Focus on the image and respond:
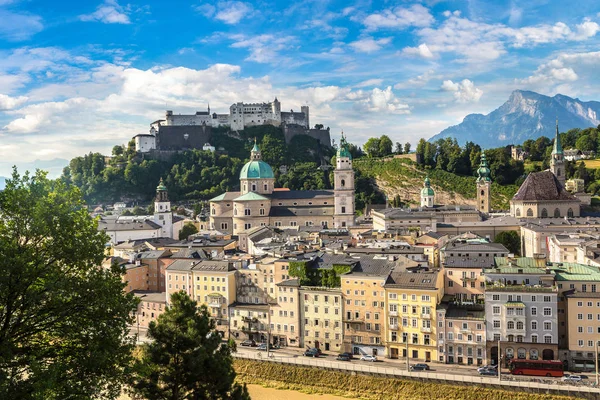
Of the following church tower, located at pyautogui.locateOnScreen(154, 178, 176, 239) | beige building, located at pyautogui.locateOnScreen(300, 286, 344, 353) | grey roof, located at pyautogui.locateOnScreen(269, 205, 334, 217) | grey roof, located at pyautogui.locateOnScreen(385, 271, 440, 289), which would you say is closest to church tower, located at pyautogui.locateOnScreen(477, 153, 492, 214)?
grey roof, located at pyautogui.locateOnScreen(269, 205, 334, 217)

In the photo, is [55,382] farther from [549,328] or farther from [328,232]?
[328,232]

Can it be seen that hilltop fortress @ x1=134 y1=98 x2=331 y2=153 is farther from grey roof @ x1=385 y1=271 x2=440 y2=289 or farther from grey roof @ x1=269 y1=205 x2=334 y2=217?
grey roof @ x1=385 y1=271 x2=440 y2=289

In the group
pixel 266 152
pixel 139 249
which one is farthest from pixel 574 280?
pixel 266 152

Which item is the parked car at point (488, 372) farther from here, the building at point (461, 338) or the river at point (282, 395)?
the river at point (282, 395)

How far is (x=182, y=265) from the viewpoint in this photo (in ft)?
149

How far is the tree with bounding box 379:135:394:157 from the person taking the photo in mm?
111688

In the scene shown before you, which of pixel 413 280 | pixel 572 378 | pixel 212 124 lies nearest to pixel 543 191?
pixel 413 280

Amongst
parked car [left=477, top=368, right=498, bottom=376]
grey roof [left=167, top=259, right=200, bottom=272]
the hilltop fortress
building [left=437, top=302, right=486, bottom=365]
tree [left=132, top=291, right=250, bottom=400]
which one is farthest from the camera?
the hilltop fortress

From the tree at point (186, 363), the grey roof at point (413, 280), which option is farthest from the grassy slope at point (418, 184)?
the tree at point (186, 363)

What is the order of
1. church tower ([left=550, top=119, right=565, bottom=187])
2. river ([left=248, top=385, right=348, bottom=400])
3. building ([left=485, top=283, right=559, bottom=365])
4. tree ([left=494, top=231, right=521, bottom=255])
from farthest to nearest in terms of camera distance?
church tower ([left=550, top=119, right=565, bottom=187])
tree ([left=494, top=231, right=521, bottom=255])
building ([left=485, top=283, right=559, bottom=365])
river ([left=248, top=385, right=348, bottom=400])

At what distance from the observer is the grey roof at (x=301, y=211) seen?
75500 mm

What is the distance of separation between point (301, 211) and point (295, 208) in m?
1.00

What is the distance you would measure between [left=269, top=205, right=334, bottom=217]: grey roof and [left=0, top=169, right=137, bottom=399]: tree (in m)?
61.6

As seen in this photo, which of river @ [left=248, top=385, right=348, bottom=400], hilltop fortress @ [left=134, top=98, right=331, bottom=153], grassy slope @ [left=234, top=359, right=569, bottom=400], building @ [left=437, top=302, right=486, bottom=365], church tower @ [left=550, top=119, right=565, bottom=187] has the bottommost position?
river @ [left=248, top=385, right=348, bottom=400]
